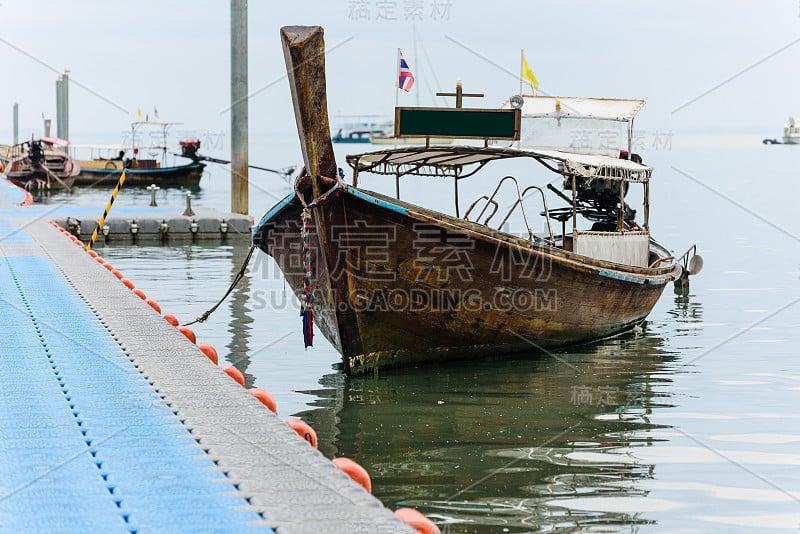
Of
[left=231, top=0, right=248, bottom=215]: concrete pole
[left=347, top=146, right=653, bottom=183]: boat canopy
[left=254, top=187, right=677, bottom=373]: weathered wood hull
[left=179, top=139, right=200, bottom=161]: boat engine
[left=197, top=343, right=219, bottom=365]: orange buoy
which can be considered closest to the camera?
[left=197, top=343, right=219, bottom=365]: orange buoy

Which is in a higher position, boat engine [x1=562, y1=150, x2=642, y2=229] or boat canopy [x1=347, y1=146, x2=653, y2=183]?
boat canopy [x1=347, y1=146, x2=653, y2=183]

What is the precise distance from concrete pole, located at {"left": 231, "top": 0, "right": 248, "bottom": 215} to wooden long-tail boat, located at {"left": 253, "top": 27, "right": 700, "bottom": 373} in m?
10.8

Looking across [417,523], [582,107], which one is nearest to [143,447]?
[417,523]

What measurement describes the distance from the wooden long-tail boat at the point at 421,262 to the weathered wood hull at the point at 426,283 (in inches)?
0.5

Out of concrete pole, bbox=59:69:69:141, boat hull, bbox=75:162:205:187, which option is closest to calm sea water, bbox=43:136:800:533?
boat hull, bbox=75:162:205:187

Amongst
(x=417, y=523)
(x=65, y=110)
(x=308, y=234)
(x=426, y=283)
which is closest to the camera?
(x=417, y=523)

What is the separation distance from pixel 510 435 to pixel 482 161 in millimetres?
4779

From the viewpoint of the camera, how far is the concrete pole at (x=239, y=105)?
22.7 m

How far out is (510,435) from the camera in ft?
29.2

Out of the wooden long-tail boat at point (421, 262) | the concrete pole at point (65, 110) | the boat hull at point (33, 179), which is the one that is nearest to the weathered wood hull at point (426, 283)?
the wooden long-tail boat at point (421, 262)

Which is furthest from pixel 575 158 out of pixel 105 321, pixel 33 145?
pixel 33 145

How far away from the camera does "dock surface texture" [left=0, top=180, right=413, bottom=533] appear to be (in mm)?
4309

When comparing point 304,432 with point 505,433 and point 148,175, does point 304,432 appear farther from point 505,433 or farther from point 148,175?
point 148,175

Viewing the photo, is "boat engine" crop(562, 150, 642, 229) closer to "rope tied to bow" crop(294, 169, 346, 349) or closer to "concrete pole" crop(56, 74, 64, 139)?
"rope tied to bow" crop(294, 169, 346, 349)
